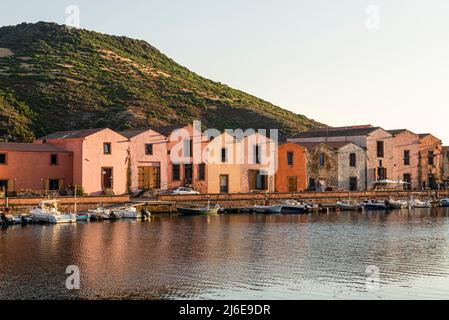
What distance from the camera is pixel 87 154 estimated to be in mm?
68688

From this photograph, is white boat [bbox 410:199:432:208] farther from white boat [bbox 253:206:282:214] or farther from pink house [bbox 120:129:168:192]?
pink house [bbox 120:129:168:192]

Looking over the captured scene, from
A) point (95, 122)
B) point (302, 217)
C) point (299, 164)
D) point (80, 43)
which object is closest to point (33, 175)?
point (302, 217)

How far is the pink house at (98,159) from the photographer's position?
6844cm

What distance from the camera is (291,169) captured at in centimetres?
8300

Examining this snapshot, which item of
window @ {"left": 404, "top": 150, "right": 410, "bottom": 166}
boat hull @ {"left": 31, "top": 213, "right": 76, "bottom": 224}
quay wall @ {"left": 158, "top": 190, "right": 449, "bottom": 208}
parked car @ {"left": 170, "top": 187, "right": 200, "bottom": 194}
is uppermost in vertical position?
window @ {"left": 404, "top": 150, "right": 410, "bottom": 166}

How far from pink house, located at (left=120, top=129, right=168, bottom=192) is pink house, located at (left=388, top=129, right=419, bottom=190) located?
33.4 metres

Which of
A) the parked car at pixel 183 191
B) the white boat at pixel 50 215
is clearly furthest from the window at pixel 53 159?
the parked car at pixel 183 191

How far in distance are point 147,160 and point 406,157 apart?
124 ft

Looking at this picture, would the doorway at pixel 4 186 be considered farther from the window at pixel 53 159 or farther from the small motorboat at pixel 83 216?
the small motorboat at pixel 83 216

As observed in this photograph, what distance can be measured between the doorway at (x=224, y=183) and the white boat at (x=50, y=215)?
22.6 meters

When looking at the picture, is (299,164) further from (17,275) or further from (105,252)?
(17,275)

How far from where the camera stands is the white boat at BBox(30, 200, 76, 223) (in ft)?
189

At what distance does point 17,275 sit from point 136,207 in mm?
32177

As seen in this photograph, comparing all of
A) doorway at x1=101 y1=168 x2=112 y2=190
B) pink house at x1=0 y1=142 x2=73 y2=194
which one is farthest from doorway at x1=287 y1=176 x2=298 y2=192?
pink house at x1=0 y1=142 x2=73 y2=194
